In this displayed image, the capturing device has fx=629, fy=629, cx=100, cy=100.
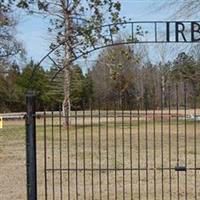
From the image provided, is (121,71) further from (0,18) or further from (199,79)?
(0,18)

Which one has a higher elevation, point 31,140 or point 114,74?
point 114,74

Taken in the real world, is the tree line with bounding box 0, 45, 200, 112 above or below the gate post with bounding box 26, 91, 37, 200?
above

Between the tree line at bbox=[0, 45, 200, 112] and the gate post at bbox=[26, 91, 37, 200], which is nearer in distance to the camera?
the gate post at bbox=[26, 91, 37, 200]

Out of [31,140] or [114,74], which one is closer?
[31,140]

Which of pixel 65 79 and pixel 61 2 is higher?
pixel 61 2

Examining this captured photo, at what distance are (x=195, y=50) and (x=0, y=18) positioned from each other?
432 inches

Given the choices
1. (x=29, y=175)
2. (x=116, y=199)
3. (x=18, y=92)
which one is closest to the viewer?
(x=29, y=175)

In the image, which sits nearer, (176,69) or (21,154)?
(21,154)

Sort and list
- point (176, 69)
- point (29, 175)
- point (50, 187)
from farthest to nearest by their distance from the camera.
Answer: point (176, 69) < point (50, 187) < point (29, 175)

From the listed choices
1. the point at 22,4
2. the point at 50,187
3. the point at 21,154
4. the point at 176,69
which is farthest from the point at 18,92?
the point at 50,187

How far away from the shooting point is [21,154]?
22.2 metres

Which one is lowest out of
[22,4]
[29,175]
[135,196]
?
[135,196]

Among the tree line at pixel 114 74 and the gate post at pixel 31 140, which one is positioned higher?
the tree line at pixel 114 74

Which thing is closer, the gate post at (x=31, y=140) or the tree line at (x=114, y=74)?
the gate post at (x=31, y=140)
